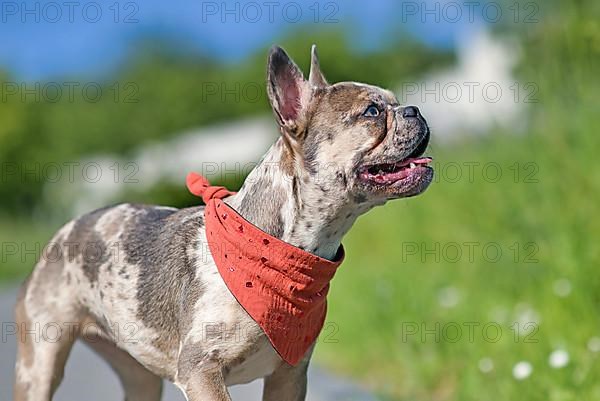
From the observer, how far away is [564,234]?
6.53m

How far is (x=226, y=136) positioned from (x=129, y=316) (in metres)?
34.2

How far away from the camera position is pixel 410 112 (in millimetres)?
3932

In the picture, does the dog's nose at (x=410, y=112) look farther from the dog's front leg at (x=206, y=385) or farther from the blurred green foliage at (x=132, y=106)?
the blurred green foliage at (x=132, y=106)

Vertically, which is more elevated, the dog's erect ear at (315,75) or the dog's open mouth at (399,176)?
the dog's erect ear at (315,75)

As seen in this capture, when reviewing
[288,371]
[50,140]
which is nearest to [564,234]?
[288,371]

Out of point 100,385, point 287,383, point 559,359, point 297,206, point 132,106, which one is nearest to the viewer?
point 297,206

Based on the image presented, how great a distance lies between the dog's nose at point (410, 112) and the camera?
12.9ft

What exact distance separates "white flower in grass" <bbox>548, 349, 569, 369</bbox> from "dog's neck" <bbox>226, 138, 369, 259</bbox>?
1.59m

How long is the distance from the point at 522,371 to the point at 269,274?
1800mm

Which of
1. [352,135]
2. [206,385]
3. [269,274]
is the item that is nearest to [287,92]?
[352,135]

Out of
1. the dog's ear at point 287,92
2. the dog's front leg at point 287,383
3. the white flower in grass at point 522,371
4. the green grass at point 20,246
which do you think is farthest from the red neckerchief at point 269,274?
the green grass at point 20,246

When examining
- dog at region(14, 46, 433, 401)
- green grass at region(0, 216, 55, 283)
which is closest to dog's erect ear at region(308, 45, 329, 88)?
dog at region(14, 46, 433, 401)

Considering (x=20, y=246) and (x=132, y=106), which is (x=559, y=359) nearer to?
(x=20, y=246)

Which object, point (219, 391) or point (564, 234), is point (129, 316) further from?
point (564, 234)
